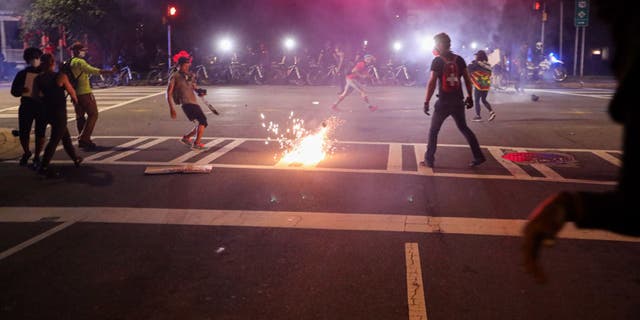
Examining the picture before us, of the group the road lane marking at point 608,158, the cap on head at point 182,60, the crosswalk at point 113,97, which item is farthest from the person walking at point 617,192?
the crosswalk at point 113,97

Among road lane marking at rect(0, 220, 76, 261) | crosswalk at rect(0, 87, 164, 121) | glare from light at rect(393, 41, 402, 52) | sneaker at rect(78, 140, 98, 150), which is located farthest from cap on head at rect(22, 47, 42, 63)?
glare from light at rect(393, 41, 402, 52)

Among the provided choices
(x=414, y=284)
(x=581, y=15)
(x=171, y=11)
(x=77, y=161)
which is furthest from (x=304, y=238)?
(x=581, y=15)

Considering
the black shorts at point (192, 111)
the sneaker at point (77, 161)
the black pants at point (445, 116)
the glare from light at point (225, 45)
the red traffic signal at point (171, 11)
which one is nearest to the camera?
the black pants at point (445, 116)

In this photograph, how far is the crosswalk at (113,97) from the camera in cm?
1866

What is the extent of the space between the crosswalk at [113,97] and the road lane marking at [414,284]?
46.5ft

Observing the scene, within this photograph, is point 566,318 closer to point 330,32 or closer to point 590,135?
point 590,135

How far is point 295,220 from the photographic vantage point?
6.73 metres

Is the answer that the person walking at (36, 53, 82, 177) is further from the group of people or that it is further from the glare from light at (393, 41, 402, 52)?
Result: the glare from light at (393, 41, 402, 52)

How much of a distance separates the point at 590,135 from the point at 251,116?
27.7 ft

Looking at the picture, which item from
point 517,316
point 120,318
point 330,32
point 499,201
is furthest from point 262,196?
point 330,32

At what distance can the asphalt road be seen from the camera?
14.8ft

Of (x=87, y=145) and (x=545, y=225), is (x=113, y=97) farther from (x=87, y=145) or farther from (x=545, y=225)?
(x=545, y=225)

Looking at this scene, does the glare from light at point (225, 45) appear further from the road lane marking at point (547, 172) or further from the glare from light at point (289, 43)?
the road lane marking at point (547, 172)

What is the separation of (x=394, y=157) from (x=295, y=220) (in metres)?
4.32
